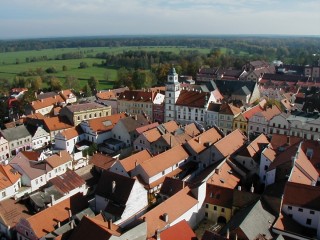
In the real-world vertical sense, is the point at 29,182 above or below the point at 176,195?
below

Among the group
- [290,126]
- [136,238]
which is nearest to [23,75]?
[290,126]

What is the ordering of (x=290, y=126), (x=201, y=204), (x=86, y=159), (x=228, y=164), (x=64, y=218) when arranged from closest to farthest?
1. (x=64, y=218)
2. (x=201, y=204)
3. (x=228, y=164)
4. (x=86, y=159)
5. (x=290, y=126)

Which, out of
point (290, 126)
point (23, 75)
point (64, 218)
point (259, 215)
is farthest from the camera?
point (23, 75)

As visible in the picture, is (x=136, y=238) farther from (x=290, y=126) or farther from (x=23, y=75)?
(x=23, y=75)

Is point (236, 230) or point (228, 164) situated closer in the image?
point (236, 230)

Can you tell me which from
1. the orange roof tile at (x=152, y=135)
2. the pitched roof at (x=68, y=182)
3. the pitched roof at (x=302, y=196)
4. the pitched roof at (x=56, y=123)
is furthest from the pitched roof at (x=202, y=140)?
the pitched roof at (x=56, y=123)
